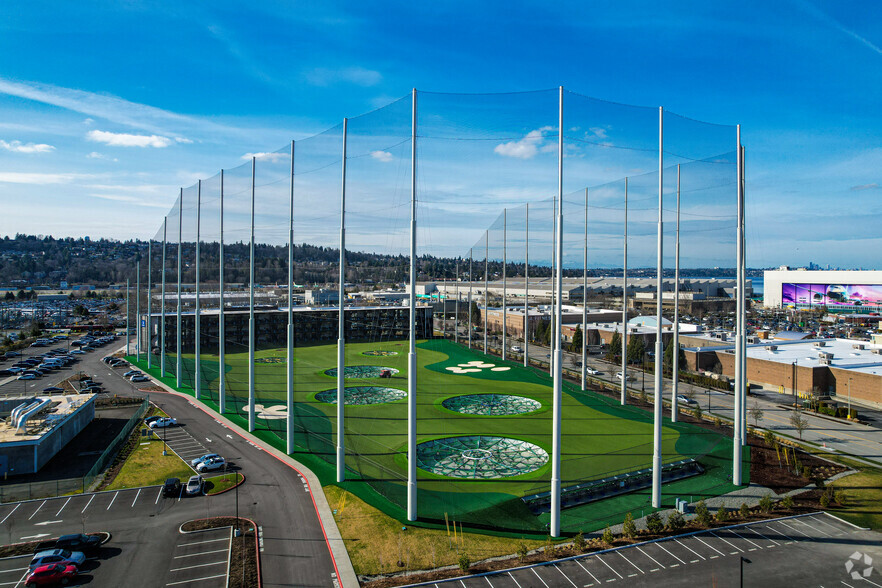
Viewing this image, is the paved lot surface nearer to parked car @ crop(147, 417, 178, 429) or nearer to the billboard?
parked car @ crop(147, 417, 178, 429)

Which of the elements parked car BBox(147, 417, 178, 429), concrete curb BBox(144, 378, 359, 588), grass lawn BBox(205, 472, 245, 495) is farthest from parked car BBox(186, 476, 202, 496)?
parked car BBox(147, 417, 178, 429)

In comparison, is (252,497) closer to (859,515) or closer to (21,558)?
(21,558)

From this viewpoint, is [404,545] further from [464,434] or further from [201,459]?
[201,459]

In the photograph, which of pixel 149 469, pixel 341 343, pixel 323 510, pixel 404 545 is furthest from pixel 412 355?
pixel 149 469

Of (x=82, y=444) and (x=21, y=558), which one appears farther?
(x=82, y=444)

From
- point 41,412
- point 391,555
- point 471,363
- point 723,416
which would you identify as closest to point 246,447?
point 41,412

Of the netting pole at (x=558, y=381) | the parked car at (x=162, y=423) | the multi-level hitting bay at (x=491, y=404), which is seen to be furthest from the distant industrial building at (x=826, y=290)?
the parked car at (x=162, y=423)
